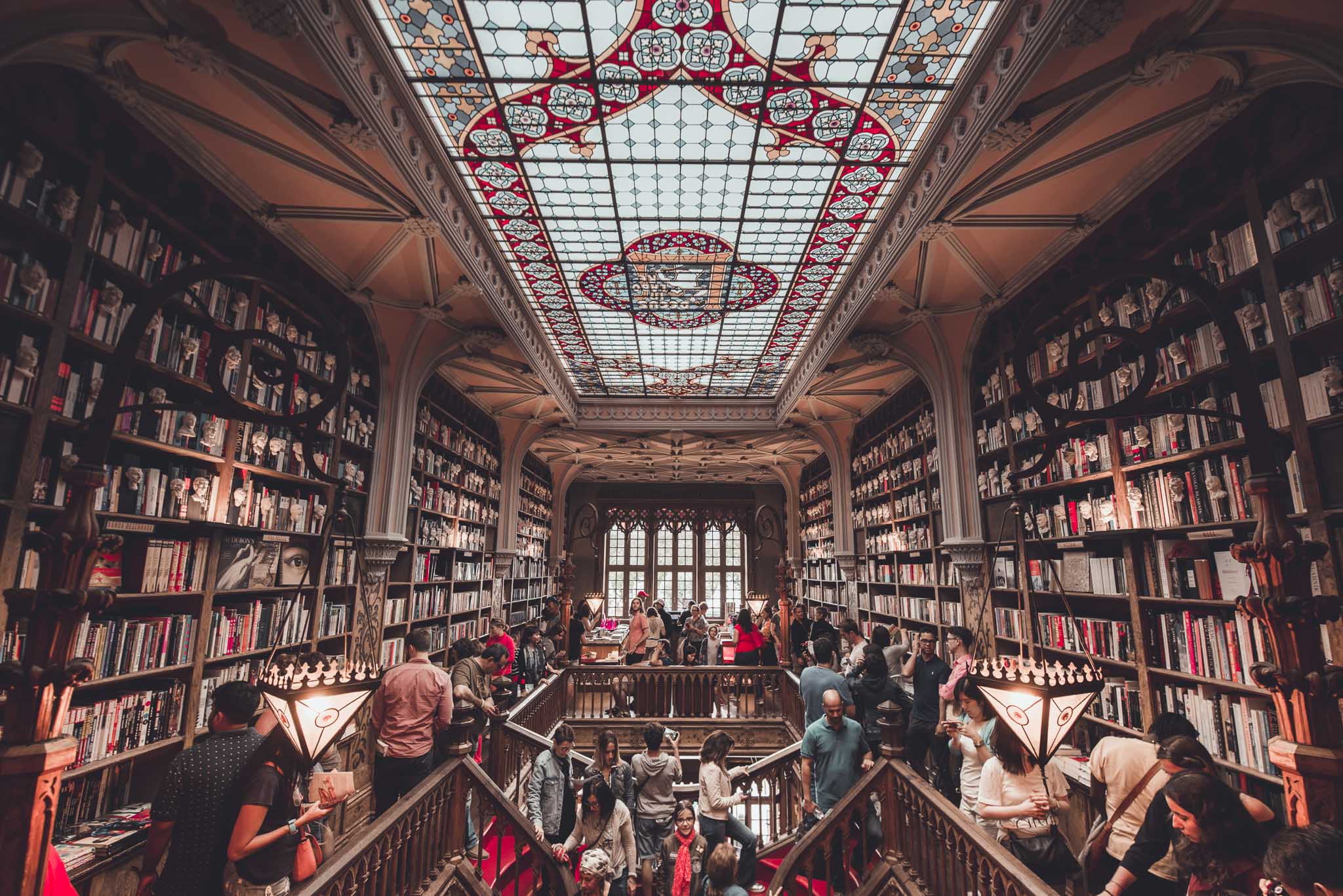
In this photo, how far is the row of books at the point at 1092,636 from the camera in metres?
3.69

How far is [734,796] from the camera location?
162 inches

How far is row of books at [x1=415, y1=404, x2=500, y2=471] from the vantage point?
648cm

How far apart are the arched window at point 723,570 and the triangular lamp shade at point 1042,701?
582 inches

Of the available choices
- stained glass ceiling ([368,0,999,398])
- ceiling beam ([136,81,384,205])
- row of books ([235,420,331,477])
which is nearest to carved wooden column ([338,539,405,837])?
row of books ([235,420,331,477])

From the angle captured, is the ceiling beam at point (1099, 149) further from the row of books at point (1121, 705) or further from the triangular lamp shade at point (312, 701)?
the triangular lamp shade at point (312, 701)

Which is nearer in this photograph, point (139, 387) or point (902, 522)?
point (139, 387)

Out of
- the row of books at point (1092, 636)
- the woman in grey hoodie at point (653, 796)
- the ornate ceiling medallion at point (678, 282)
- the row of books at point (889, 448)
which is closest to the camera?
the row of books at point (1092, 636)

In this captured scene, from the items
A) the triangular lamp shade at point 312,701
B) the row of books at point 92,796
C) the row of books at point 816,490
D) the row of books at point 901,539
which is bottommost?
the row of books at point 92,796

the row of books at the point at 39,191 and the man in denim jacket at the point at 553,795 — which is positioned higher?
the row of books at the point at 39,191

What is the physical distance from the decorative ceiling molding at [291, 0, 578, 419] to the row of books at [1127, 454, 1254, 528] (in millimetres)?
4647

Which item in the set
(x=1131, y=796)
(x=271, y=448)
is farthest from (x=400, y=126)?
(x=1131, y=796)

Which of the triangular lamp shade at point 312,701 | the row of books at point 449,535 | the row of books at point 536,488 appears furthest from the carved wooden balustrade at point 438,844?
the row of books at point 536,488

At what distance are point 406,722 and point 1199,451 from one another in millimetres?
4728

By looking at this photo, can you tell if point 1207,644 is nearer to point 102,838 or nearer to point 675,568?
point 102,838
